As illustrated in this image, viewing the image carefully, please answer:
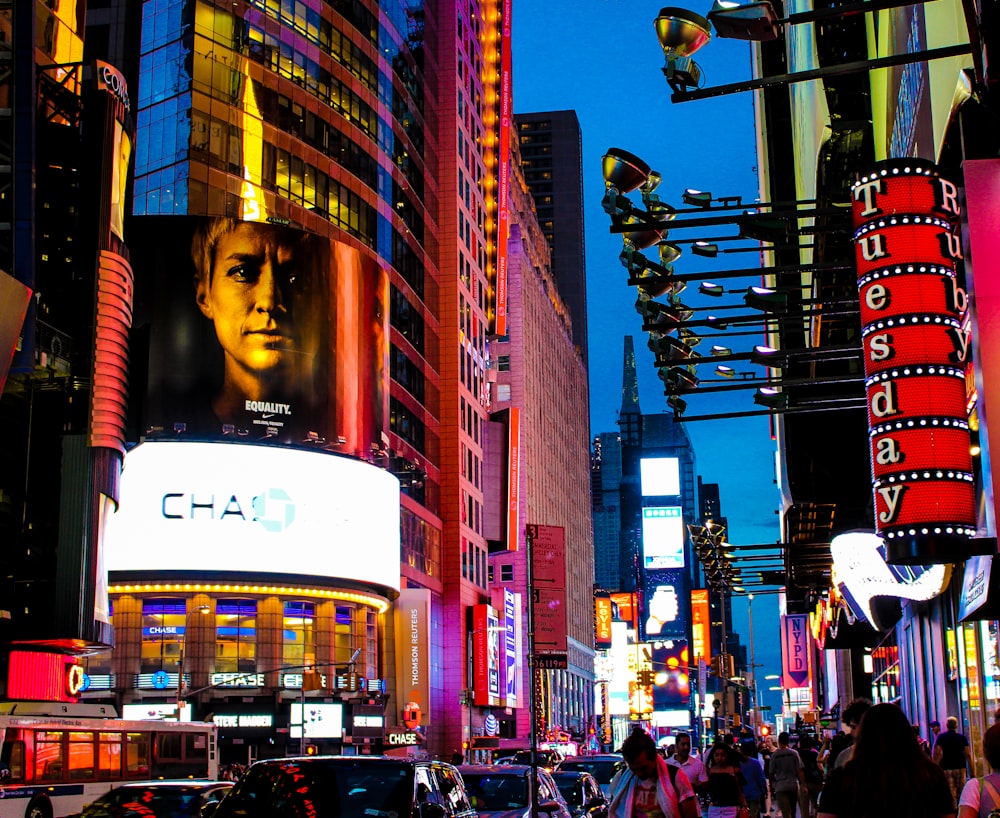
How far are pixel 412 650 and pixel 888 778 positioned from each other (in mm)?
74005

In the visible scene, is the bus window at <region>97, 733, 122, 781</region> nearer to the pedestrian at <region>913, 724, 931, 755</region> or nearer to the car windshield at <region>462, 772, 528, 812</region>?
the car windshield at <region>462, 772, 528, 812</region>

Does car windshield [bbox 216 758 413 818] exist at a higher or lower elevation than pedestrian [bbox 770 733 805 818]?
higher

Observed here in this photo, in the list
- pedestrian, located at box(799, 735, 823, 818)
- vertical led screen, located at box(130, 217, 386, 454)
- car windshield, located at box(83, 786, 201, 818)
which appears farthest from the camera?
vertical led screen, located at box(130, 217, 386, 454)

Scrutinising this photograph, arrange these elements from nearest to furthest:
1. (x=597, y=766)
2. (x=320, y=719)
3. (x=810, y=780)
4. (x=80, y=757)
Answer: (x=597, y=766) < (x=810, y=780) < (x=80, y=757) < (x=320, y=719)

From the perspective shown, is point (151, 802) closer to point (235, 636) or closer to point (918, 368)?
point (918, 368)

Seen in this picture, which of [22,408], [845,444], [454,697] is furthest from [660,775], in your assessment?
[454,697]

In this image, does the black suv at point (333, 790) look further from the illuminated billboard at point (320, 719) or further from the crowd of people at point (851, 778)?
the illuminated billboard at point (320, 719)

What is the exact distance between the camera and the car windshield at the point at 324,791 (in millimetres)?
12539

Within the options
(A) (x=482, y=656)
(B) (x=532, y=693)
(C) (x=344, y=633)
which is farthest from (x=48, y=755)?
(A) (x=482, y=656)

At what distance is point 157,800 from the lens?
71.3ft

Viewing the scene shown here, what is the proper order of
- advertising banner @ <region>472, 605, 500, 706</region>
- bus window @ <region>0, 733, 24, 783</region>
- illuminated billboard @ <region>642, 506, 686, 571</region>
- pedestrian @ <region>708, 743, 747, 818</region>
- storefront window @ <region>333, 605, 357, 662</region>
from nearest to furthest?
pedestrian @ <region>708, 743, 747, 818</region>, bus window @ <region>0, 733, 24, 783</region>, storefront window @ <region>333, 605, 357, 662</region>, advertising banner @ <region>472, 605, 500, 706</region>, illuminated billboard @ <region>642, 506, 686, 571</region>

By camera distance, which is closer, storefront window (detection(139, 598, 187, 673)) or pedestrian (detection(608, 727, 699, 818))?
pedestrian (detection(608, 727, 699, 818))

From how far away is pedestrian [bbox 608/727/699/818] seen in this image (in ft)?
37.7

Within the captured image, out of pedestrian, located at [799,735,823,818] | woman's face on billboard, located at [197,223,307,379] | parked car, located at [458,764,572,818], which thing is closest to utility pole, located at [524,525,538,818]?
parked car, located at [458,764,572,818]
